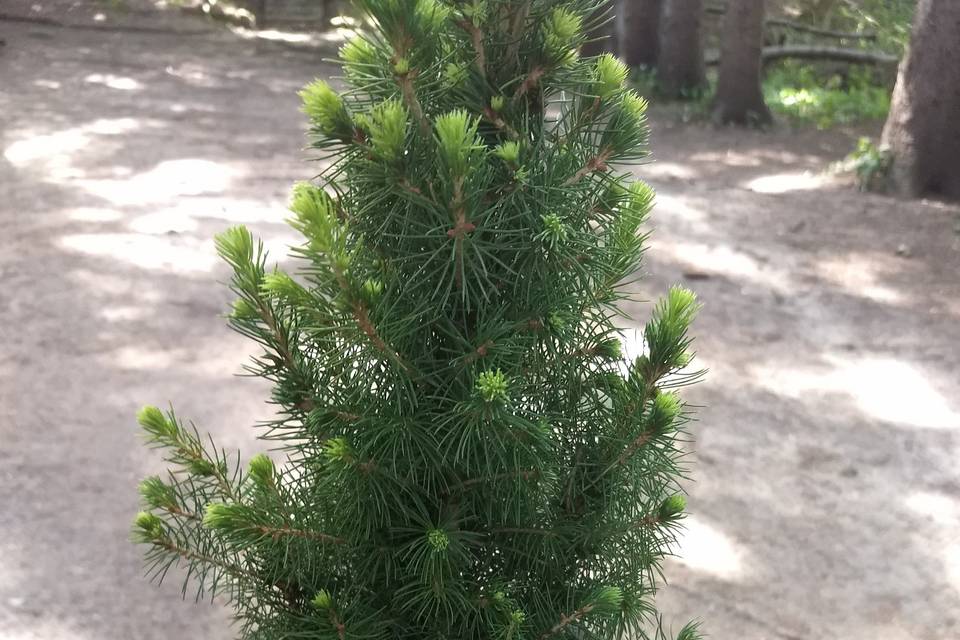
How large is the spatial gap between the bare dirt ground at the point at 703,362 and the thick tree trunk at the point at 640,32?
4.55 metres

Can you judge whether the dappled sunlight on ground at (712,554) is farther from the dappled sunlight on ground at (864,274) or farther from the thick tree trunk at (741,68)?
the thick tree trunk at (741,68)

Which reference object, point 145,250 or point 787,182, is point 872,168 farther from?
point 145,250

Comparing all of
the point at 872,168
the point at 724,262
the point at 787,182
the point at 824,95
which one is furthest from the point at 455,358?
the point at 824,95

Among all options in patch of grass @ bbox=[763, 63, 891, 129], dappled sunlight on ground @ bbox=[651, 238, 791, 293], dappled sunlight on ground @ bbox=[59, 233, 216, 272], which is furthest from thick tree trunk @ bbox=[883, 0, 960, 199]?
dappled sunlight on ground @ bbox=[59, 233, 216, 272]

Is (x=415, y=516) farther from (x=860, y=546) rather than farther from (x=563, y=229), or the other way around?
(x=860, y=546)

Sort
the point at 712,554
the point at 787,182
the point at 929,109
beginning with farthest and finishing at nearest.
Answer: the point at 787,182 < the point at 929,109 < the point at 712,554

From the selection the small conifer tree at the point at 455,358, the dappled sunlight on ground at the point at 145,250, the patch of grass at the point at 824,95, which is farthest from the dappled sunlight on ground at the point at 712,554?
the patch of grass at the point at 824,95

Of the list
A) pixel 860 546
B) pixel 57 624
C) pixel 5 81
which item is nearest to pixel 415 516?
pixel 57 624

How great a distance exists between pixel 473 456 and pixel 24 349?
510 centimetres

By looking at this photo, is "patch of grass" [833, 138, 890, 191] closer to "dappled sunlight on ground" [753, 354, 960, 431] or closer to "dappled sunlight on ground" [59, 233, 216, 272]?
"dappled sunlight on ground" [753, 354, 960, 431]

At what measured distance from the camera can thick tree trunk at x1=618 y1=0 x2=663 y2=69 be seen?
53.7 ft

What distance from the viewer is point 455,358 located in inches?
73.6

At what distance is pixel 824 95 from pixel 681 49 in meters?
2.49

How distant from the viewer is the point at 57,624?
3734 mm
